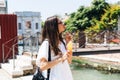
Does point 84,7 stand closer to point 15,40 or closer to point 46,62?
point 15,40

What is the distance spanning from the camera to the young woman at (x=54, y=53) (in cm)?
321

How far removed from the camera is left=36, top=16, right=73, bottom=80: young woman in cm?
321

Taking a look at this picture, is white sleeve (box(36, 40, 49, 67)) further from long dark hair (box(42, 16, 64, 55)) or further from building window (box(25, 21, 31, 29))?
building window (box(25, 21, 31, 29))

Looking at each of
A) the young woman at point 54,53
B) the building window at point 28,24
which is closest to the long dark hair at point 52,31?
the young woman at point 54,53

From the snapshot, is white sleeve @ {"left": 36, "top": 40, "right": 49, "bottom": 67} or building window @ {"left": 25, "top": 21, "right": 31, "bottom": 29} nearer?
white sleeve @ {"left": 36, "top": 40, "right": 49, "bottom": 67}

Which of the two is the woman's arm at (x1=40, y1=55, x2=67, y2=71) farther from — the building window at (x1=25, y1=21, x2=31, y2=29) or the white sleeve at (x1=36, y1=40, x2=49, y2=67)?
the building window at (x1=25, y1=21, x2=31, y2=29)

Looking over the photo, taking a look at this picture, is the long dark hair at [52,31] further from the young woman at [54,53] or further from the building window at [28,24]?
the building window at [28,24]

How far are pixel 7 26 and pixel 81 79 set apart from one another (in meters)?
3.27

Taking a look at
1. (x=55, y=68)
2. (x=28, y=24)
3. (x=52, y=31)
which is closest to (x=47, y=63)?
(x=55, y=68)

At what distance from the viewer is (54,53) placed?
10.6 ft

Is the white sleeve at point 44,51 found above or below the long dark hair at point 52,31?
below

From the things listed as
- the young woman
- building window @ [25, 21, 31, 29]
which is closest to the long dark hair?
the young woman

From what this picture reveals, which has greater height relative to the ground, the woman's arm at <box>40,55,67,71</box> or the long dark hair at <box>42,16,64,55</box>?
the long dark hair at <box>42,16,64,55</box>

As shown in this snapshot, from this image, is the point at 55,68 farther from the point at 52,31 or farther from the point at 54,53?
the point at 52,31
